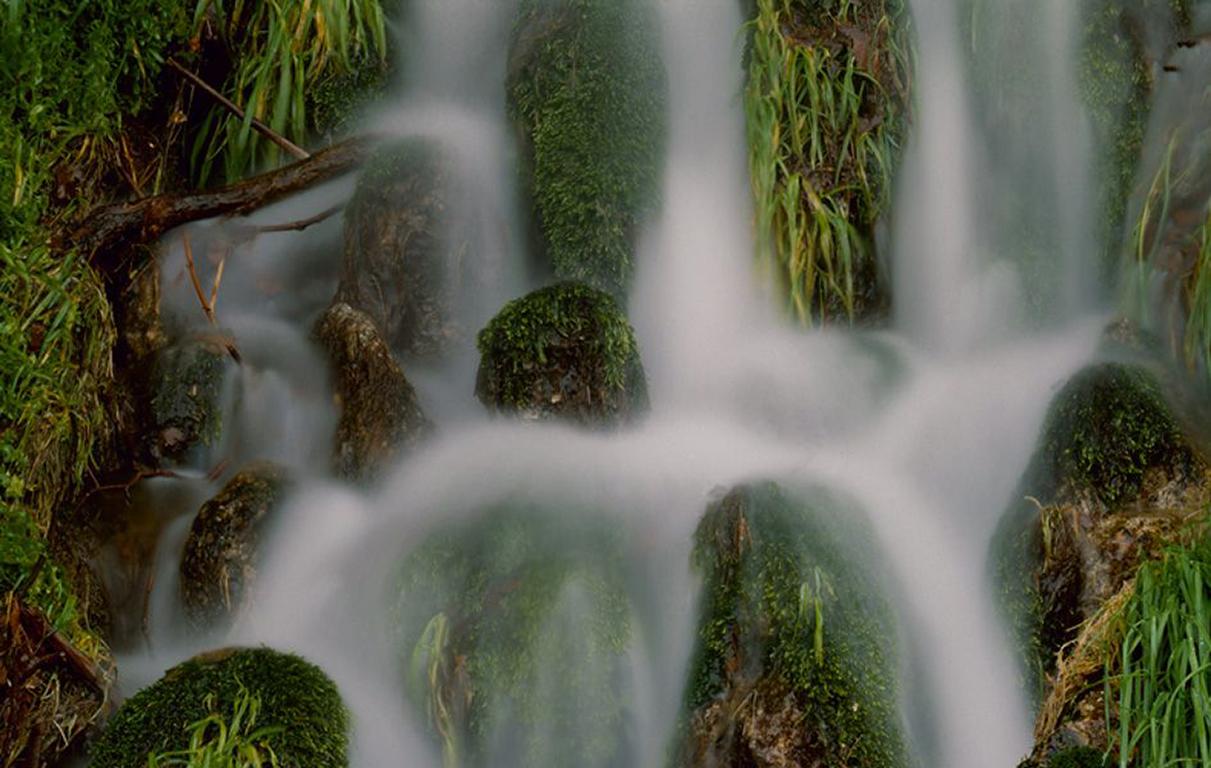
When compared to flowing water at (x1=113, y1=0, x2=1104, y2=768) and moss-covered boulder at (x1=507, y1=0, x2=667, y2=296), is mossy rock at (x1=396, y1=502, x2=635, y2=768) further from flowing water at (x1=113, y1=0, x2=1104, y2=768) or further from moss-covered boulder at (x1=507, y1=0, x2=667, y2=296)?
moss-covered boulder at (x1=507, y1=0, x2=667, y2=296)

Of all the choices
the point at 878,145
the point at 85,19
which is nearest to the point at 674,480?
the point at 878,145

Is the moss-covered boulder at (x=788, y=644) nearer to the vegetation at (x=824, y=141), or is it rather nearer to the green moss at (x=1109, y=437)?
the green moss at (x=1109, y=437)

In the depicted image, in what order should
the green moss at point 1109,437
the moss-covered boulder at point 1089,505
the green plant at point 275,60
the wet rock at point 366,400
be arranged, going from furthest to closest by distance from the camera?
the green plant at point 275,60, the wet rock at point 366,400, the green moss at point 1109,437, the moss-covered boulder at point 1089,505

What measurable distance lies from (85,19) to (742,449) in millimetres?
2843

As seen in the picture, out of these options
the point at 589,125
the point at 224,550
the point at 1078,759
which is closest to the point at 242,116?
the point at 589,125

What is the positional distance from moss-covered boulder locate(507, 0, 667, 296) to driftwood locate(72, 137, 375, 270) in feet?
2.49

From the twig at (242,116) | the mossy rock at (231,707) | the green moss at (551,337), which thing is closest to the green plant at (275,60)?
the twig at (242,116)

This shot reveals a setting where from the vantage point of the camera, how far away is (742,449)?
16.3 feet

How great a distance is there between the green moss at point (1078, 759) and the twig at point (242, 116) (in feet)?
12.3

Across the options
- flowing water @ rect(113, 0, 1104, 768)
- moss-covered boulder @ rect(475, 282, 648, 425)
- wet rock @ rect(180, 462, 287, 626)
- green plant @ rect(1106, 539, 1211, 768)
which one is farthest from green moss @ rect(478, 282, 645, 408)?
green plant @ rect(1106, 539, 1211, 768)

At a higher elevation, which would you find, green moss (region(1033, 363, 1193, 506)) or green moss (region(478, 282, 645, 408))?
green moss (region(478, 282, 645, 408))

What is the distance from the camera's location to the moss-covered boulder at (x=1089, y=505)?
13.5 ft

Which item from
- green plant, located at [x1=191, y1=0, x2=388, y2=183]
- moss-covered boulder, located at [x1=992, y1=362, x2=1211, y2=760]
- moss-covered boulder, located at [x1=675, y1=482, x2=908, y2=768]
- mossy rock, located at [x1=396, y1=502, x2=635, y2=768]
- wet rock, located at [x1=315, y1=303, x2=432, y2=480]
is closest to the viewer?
moss-covered boulder, located at [x1=675, y1=482, x2=908, y2=768]

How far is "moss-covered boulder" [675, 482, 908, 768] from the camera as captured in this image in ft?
12.4
